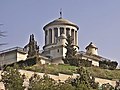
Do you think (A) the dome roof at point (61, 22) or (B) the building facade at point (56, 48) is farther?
(A) the dome roof at point (61, 22)

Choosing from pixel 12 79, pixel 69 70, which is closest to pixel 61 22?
pixel 69 70

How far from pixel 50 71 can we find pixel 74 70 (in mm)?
3123

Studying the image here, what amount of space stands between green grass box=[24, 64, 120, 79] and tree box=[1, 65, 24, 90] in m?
4.93

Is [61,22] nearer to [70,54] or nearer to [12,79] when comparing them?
[70,54]

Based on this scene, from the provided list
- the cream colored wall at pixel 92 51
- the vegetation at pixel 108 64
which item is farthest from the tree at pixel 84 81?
the cream colored wall at pixel 92 51

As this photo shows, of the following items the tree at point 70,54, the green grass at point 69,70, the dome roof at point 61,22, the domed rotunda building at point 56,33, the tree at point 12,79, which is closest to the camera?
the tree at point 12,79

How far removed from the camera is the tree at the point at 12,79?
1917 inches

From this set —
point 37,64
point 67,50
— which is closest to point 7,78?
point 37,64

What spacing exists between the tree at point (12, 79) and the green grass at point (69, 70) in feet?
16.2

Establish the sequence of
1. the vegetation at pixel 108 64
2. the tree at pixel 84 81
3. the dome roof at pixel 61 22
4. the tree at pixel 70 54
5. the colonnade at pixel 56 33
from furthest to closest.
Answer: the dome roof at pixel 61 22
the colonnade at pixel 56 33
the vegetation at pixel 108 64
the tree at pixel 70 54
the tree at pixel 84 81

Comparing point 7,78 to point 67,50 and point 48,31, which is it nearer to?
point 67,50

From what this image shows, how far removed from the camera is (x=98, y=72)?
61531mm

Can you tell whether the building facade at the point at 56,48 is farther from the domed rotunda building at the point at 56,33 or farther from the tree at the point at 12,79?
the tree at the point at 12,79

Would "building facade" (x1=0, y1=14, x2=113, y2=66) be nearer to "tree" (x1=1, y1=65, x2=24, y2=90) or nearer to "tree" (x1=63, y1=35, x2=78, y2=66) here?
"tree" (x1=63, y1=35, x2=78, y2=66)
